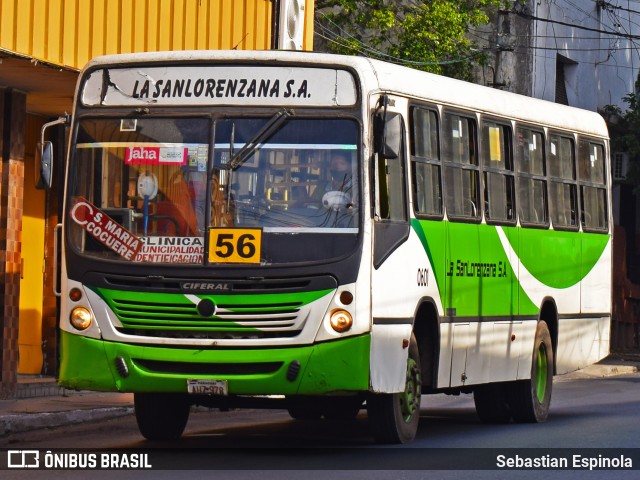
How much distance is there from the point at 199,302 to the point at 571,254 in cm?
630

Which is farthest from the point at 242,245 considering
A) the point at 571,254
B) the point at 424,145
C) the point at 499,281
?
the point at 571,254

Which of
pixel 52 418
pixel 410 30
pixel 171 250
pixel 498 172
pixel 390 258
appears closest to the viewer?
pixel 171 250

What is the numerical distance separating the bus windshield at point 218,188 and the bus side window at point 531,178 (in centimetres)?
396

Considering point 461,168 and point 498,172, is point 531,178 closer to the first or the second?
point 498,172

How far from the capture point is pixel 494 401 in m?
15.7

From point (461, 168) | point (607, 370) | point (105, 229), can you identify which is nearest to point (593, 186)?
point (461, 168)

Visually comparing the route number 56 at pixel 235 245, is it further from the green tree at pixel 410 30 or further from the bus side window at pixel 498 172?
the green tree at pixel 410 30

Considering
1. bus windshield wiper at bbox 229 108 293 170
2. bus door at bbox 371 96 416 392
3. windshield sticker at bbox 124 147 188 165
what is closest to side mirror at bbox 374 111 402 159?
bus door at bbox 371 96 416 392

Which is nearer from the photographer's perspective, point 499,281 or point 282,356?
point 282,356

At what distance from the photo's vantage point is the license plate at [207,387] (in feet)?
37.4

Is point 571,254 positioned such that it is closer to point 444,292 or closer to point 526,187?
point 526,187

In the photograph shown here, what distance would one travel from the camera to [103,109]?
12070 millimetres

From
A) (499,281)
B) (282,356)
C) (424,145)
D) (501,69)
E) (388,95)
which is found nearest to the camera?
(282,356)

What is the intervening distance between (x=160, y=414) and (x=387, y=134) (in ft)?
10.2
